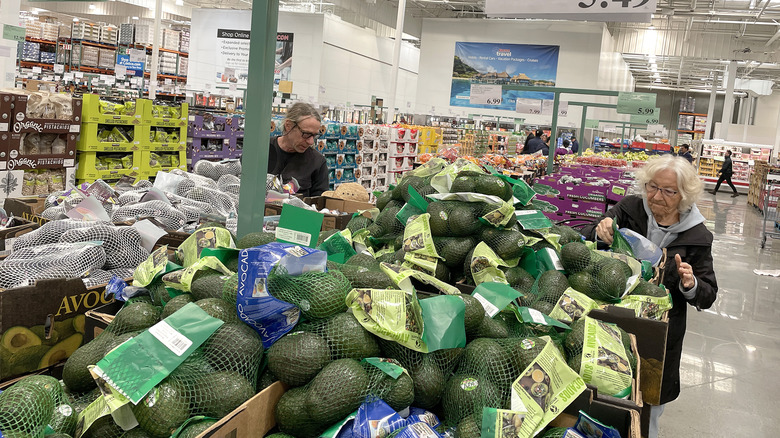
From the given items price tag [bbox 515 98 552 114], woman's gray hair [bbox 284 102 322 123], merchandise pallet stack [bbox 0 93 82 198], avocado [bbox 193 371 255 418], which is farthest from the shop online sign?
price tag [bbox 515 98 552 114]

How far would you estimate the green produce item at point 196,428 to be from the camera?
1172mm

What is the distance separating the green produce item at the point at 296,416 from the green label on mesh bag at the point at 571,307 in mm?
827

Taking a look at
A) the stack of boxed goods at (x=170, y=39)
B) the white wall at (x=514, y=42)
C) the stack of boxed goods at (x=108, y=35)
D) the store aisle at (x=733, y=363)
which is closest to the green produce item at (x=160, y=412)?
the store aisle at (x=733, y=363)

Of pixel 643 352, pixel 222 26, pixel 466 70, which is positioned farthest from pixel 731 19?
pixel 643 352

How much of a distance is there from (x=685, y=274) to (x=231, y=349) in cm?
207

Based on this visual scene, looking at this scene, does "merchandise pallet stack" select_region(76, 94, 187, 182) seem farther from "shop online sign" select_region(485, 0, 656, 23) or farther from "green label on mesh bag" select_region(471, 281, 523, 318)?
"green label on mesh bag" select_region(471, 281, 523, 318)

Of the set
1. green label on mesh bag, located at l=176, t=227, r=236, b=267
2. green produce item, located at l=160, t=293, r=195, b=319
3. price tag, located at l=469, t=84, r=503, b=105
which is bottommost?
green produce item, located at l=160, t=293, r=195, b=319

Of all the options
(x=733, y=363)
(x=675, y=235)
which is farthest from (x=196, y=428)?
(x=733, y=363)

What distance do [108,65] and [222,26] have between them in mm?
3040

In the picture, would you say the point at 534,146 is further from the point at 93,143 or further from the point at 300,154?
the point at 300,154

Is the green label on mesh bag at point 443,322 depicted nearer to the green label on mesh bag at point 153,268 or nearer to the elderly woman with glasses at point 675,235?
the green label on mesh bag at point 153,268

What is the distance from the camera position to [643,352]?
6.13 ft

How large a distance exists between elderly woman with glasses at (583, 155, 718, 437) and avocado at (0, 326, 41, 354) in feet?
7.39

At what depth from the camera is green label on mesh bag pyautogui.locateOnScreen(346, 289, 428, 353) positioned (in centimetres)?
144
